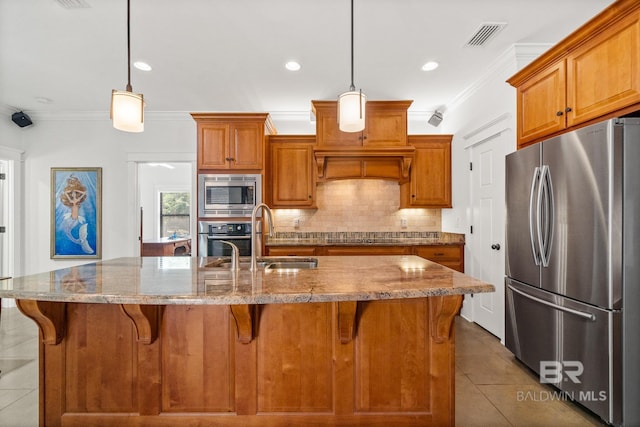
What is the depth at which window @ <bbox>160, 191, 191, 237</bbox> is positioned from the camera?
25.7 ft

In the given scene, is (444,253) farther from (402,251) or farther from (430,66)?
(430,66)

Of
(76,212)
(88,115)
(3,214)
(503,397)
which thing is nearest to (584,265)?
(503,397)

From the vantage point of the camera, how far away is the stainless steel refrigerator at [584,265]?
172 centimetres

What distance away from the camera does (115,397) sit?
1624 mm

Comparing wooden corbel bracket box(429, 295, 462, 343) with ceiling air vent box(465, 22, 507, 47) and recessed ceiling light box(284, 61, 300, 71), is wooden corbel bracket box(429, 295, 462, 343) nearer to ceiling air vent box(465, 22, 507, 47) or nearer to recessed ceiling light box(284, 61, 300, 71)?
ceiling air vent box(465, 22, 507, 47)

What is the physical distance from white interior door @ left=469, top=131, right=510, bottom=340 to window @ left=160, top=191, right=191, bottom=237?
6.66 metres

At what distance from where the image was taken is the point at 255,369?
161 centimetres

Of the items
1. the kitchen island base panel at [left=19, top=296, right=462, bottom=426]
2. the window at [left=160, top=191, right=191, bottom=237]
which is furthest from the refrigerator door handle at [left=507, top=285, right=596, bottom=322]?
the window at [left=160, top=191, right=191, bottom=237]

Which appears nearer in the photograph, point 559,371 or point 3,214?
point 559,371

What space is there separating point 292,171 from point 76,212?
3241 millimetres

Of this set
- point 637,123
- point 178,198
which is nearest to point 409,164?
point 637,123

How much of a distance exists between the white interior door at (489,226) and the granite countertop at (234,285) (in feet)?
5.86

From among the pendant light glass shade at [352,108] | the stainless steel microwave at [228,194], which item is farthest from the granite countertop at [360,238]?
the pendant light glass shade at [352,108]

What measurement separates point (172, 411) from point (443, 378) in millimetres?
1434
